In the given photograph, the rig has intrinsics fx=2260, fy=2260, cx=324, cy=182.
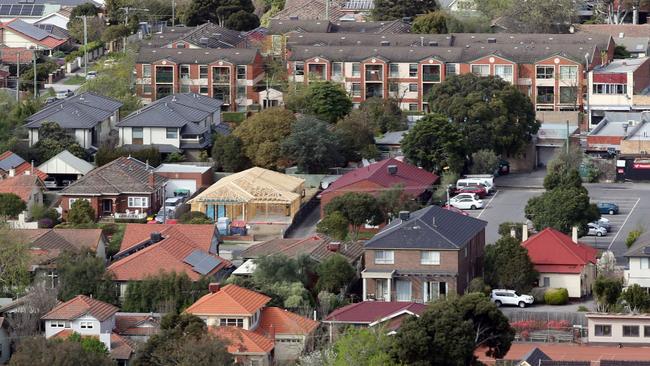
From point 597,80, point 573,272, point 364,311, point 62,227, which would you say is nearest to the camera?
point 364,311

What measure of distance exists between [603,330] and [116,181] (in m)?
16.8

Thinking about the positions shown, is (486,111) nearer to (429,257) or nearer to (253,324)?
(429,257)

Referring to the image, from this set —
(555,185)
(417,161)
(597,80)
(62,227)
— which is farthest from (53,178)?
(597,80)

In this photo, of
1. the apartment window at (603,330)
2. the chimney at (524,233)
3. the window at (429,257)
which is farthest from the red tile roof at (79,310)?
the chimney at (524,233)

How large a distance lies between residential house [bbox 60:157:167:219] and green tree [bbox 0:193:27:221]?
51.0 inches

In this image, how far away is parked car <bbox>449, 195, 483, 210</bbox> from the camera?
187 feet

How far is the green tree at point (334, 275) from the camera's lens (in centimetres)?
4825

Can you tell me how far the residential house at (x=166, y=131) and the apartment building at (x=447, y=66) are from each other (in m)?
7.98

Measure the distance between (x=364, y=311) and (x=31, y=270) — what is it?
809 centimetres

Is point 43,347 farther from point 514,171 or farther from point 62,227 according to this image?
point 514,171

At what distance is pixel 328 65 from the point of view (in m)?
71.4

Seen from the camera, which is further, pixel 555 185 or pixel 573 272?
pixel 555 185

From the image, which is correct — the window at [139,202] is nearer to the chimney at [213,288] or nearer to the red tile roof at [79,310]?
the chimney at [213,288]

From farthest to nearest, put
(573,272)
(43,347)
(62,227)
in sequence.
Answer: (62,227) → (573,272) → (43,347)
